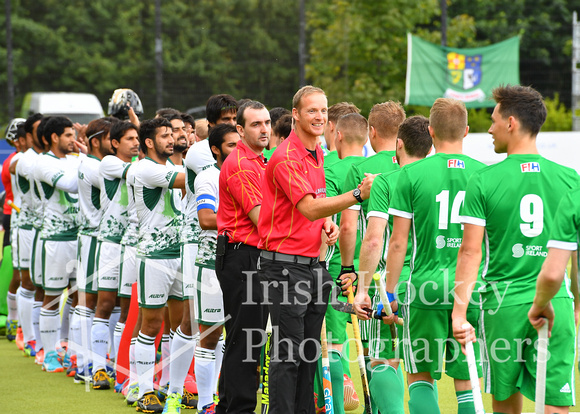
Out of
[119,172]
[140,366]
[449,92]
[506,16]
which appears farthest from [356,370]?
[506,16]

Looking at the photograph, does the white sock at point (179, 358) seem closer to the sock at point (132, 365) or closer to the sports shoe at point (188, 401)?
the sports shoe at point (188, 401)

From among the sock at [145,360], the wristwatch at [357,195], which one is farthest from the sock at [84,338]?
the wristwatch at [357,195]

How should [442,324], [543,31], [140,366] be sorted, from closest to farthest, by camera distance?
[442,324], [140,366], [543,31]

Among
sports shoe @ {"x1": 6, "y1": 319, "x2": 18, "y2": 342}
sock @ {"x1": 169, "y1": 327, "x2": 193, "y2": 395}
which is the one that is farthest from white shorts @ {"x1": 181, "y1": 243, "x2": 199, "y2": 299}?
sports shoe @ {"x1": 6, "y1": 319, "x2": 18, "y2": 342}

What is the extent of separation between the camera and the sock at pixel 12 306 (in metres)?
10.5

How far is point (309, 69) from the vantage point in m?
28.8

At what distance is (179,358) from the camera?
6512 mm

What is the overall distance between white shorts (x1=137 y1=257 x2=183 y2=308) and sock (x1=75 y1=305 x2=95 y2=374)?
56.1 inches

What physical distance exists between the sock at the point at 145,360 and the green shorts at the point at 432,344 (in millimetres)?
2618

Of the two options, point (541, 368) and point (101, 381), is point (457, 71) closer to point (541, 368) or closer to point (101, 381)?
point (101, 381)

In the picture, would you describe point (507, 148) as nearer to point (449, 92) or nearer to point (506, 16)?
point (449, 92)

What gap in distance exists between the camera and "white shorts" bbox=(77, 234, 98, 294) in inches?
315

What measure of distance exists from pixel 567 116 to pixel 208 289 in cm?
2416

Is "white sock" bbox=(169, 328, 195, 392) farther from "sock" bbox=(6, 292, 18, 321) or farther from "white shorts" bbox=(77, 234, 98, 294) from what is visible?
"sock" bbox=(6, 292, 18, 321)
